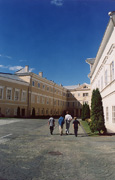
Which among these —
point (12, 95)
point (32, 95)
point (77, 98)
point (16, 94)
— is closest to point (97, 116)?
point (12, 95)

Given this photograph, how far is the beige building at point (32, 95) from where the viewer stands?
36.0m

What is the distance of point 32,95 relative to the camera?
142 feet

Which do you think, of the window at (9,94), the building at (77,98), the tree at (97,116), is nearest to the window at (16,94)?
the window at (9,94)

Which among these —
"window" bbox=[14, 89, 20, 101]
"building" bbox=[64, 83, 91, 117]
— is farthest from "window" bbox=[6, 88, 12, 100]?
"building" bbox=[64, 83, 91, 117]

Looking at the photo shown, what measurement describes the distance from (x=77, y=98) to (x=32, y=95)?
93.0 ft

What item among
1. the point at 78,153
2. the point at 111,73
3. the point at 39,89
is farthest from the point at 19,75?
the point at 78,153

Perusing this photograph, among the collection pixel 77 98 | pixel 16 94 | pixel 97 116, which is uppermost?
pixel 77 98

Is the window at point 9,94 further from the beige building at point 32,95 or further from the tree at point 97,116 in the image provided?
the tree at point 97,116

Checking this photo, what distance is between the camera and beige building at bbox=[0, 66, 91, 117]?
36.0 metres

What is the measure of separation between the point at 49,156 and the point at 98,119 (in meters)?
7.20

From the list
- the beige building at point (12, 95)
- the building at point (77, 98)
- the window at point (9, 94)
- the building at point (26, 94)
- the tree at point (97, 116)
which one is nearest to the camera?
the tree at point (97, 116)

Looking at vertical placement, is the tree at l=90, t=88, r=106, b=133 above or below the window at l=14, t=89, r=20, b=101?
below

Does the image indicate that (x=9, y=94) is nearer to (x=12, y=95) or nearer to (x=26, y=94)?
(x=12, y=95)

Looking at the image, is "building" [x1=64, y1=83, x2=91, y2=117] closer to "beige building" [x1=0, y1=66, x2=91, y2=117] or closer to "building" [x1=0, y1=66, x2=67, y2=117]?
"beige building" [x1=0, y1=66, x2=91, y2=117]
